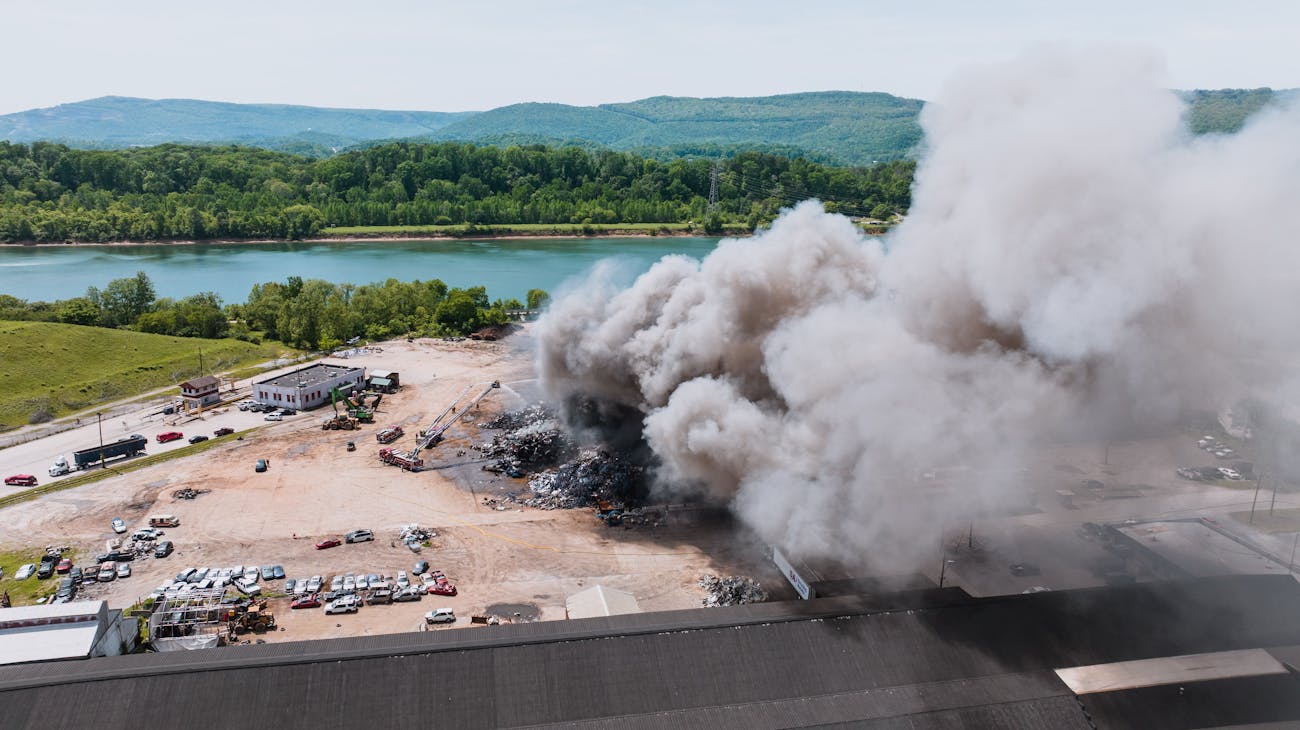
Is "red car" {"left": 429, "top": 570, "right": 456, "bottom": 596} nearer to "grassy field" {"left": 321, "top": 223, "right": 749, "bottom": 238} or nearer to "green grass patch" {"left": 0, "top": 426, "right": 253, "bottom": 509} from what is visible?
"green grass patch" {"left": 0, "top": 426, "right": 253, "bottom": 509}

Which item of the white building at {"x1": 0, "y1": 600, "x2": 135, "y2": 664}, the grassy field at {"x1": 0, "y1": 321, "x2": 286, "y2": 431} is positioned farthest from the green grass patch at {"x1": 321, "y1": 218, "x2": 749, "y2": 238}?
the white building at {"x1": 0, "y1": 600, "x2": 135, "y2": 664}

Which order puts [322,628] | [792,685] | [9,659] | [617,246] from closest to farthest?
[792,685] < [9,659] < [322,628] < [617,246]

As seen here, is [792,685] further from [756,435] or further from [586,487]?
[586,487]

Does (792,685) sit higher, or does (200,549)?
(792,685)

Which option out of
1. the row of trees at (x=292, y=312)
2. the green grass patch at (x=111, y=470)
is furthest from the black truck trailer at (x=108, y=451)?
the row of trees at (x=292, y=312)

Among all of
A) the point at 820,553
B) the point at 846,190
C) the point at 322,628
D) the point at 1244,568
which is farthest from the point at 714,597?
the point at 846,190

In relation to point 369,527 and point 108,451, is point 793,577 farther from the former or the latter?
point 108,451

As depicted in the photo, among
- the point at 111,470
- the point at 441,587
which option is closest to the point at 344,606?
the point at 441,587
